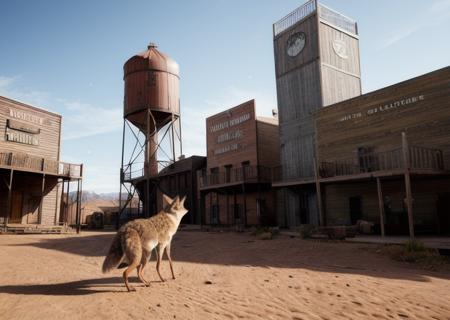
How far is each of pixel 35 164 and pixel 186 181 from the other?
40.4 feet

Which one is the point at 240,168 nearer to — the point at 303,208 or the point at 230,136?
the point at 303,208

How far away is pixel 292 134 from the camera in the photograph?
23.4 meters

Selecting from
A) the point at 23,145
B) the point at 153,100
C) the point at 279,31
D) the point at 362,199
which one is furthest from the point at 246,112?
the point at 23,145

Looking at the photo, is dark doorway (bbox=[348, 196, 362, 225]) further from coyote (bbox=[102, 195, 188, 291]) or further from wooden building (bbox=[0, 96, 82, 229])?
wooden building (bbox=[0, 96, 82, 229])

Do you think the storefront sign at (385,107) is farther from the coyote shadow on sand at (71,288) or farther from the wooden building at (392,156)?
the coyote shadow on sand at (71,288)

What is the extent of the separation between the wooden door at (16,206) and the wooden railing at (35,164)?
2.96m

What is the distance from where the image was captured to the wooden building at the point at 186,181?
99.7 feet

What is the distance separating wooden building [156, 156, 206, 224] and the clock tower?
954 cm

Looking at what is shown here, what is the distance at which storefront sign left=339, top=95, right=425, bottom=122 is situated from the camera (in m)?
16.7

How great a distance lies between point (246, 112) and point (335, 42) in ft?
25.7

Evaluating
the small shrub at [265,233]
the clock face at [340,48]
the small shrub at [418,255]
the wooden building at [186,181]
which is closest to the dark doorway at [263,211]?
the small shrub at [265,233]

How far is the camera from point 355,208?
1911cm

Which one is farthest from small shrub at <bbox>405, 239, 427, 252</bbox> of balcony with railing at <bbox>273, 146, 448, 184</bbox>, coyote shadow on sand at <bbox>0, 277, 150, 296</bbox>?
coyote shadow on sand at <bbox>0, 277, 150, 296</bbox>

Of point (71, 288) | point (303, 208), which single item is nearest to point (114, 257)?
point (71, 288)
